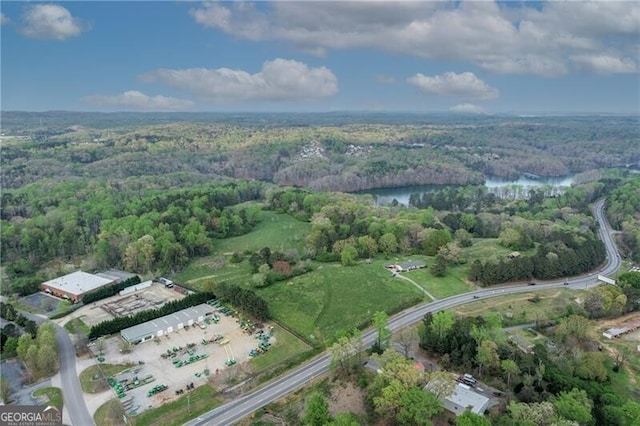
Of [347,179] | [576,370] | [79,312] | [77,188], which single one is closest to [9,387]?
[79,312]

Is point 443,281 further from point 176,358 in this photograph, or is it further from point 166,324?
point 166,324

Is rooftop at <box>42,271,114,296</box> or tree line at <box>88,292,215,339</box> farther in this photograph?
rooftop at <box>42,271,114,296</box>

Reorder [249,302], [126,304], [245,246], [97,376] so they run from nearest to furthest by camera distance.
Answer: [97,376] → [249,302] → [126,304] → [245,246]

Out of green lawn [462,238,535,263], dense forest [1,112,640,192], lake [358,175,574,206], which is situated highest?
dense forest [1,112,640,192]

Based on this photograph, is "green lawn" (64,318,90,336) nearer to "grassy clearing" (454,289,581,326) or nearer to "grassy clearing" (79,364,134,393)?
"grassy clearing" (79,364,134,393)

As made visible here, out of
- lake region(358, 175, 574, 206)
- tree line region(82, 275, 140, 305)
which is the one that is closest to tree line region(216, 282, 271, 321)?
tree line region(82, 275, 140, 305)

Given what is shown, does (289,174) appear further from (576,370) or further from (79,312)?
(576,370)

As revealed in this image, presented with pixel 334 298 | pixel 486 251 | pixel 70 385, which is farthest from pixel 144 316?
pixel 486 251
